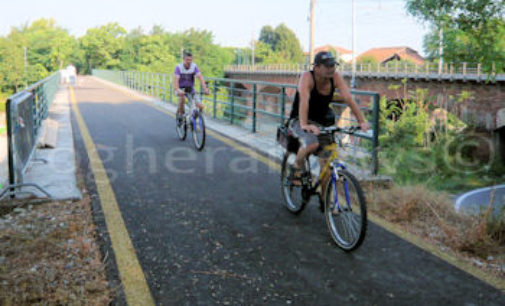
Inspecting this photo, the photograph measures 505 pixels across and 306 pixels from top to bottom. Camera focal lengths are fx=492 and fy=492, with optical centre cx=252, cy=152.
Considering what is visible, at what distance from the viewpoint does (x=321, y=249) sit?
4434 mm

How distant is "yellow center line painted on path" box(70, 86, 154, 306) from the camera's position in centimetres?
351

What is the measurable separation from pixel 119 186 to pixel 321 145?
319cm

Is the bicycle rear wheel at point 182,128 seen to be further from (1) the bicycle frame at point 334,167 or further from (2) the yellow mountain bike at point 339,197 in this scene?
(1) the bicycle frame at point 334,167

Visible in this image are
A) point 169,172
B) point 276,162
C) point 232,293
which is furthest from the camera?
point 276,162

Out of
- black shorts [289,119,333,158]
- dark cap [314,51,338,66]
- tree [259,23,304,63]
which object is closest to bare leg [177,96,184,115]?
black shorts [289,119,333,158]

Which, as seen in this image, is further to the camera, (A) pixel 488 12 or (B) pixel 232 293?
(A) pixel 488 12

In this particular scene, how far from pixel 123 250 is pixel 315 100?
222 cm

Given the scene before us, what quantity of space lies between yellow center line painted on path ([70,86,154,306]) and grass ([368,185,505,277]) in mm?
2737

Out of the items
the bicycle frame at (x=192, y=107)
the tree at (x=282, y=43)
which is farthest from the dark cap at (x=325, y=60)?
the tree at (x=282, y=43)

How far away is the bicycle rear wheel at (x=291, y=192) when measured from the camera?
17.2ft

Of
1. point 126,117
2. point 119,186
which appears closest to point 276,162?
point 119,186

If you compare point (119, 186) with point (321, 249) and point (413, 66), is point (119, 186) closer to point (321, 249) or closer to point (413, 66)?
point (321, 249)

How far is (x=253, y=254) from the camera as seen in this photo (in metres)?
4.32

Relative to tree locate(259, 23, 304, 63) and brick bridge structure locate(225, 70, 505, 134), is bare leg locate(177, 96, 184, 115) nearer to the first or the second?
brick bridge structure locate(225, 70, 505, 134)
